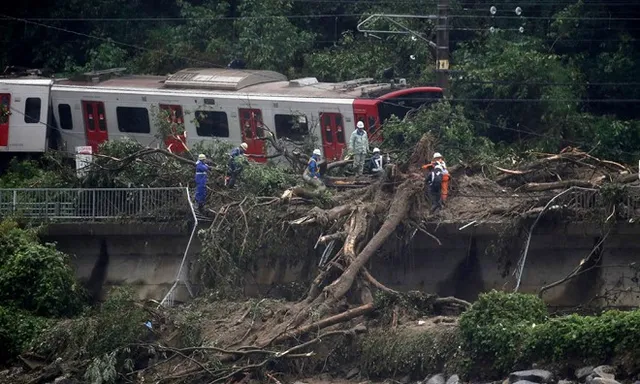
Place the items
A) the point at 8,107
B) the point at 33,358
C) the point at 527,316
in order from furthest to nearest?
the point at 8,107 → the point at 33,358 → the point at 527,316

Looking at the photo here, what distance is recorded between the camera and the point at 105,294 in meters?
31.3

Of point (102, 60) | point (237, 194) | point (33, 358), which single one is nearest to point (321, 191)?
point (237, 194)

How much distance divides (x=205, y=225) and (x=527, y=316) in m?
7.98

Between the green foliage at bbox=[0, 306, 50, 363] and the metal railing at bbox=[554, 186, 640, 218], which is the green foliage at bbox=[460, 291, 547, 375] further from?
the green foliage at bbox=[0, 306, 50, 363]

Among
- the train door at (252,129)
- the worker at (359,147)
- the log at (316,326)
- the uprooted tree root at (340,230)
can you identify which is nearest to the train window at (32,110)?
the train door at (252,129)

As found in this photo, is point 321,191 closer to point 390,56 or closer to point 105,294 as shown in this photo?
point 105,294

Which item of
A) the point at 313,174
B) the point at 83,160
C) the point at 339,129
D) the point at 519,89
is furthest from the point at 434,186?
the point at 519,89

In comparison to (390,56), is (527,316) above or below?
below

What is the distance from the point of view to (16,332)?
1129 inches

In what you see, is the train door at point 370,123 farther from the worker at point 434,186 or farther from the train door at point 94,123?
the train door at point 94,123

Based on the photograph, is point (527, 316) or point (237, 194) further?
point (237, 194)

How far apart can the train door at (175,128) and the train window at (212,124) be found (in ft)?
1.44

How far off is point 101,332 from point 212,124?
10.3 metres

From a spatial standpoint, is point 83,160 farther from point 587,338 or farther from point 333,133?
point 587,338
